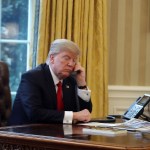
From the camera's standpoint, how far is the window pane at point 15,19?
3.87 metres

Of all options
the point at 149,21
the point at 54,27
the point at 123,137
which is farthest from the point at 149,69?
the point at 123,137

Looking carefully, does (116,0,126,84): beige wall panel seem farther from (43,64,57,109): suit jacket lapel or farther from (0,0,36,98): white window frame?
(43,64,57,109): suit jacket lapel

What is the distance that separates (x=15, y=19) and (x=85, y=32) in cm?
79

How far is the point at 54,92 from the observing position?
2590 millimetres

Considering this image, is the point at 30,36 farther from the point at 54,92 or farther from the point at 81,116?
the point at 81,116

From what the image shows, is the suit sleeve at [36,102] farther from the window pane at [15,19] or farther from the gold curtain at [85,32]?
the window pane at [15,19]

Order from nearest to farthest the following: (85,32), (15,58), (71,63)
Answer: (71,63), (85,32), (15,58)

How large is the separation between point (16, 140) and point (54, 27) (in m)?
1.85

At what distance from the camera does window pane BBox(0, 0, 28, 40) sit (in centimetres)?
387

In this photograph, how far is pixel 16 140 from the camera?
1800 millimetres

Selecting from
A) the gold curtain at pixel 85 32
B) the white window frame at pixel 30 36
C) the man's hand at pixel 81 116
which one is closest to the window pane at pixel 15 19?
the white window frame at pixel 30 36

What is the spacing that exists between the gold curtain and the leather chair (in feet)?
2.47

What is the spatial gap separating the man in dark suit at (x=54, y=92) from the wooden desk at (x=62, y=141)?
1.46 ft

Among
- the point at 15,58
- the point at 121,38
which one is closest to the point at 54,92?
the point at 15,58
